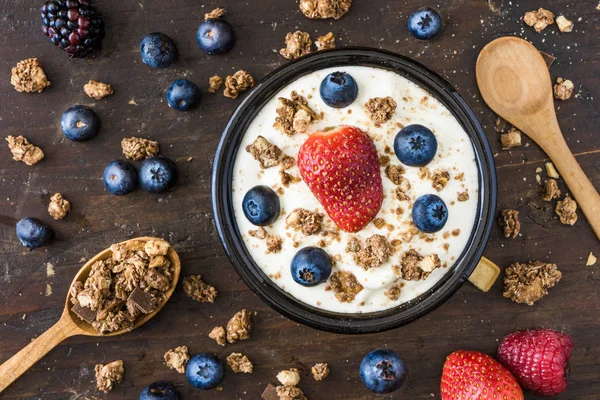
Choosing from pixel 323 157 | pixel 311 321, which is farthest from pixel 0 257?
pixel 323 157

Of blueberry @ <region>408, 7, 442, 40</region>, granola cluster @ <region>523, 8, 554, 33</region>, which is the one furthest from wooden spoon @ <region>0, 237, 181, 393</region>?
granola cluster @ <region>523, 8, 554, 33</region>

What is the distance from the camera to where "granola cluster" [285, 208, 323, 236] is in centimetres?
142

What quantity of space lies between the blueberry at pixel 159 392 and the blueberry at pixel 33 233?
1.79 ft

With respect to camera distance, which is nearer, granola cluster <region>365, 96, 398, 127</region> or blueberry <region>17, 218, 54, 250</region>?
granola cluster <region>365, 96, 398, 127</region>

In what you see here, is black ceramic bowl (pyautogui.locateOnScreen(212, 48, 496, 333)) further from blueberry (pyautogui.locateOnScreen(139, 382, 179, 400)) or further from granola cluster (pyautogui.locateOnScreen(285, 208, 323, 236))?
blueberry (pyautogui.locateOnScreen(139, 382, 179, 400))

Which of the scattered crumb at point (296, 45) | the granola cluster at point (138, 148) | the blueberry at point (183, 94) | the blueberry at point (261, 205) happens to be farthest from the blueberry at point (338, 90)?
the granola cluster at point (138, 148)

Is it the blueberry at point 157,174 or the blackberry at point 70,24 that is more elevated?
the blackberry at point 70,24

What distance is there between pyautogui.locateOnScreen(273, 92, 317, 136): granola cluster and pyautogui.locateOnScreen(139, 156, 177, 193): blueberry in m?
0.43

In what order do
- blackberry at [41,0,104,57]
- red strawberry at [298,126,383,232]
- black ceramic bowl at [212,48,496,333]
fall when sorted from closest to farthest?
red strawberry at [298,126,383,232], black ceramic bowl at [212,48,496,333], blackberry at [41,0,104,57]

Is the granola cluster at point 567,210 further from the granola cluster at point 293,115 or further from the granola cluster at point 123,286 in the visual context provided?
the granola cluster at point 123,286

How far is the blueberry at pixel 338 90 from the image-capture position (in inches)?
55.0

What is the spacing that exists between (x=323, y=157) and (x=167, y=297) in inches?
27.8

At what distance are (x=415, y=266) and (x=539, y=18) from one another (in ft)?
2.89

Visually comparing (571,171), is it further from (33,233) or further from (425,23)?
(33,233)
